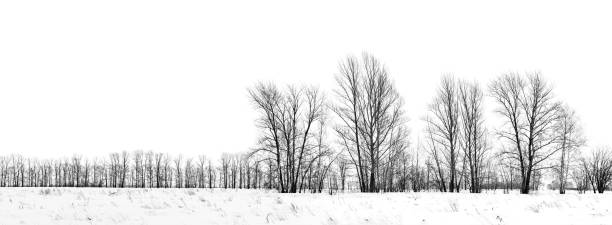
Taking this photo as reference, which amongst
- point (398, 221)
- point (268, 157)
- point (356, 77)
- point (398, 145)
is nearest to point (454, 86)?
point (398, 145)

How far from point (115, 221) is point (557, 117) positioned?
28.5m

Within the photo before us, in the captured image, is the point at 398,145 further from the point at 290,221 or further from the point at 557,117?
the point at 290,221

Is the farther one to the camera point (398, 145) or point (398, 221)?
point (398, 145)

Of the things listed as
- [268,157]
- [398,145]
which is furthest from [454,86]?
[268,157]

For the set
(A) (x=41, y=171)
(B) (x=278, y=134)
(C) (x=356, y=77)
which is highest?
(C) (x=356, y=77)

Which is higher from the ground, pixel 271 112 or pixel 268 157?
pixel 271 112

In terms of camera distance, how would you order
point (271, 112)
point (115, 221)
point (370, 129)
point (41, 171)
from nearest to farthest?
point (115, 221) < point (370, 129) < point (271, 112) < point (41, 171)

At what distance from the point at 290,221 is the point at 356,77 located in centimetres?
1900

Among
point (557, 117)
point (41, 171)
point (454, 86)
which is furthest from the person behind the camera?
point (41, 171)

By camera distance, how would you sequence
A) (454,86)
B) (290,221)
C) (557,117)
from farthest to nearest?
(454,86), (557,117), (290,221)

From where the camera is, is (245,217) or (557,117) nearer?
(245,217)

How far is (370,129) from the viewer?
25.1 metres

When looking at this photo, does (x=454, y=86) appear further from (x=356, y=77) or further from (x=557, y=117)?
(x=356, y=77)

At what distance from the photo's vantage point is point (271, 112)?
94.6 feet
